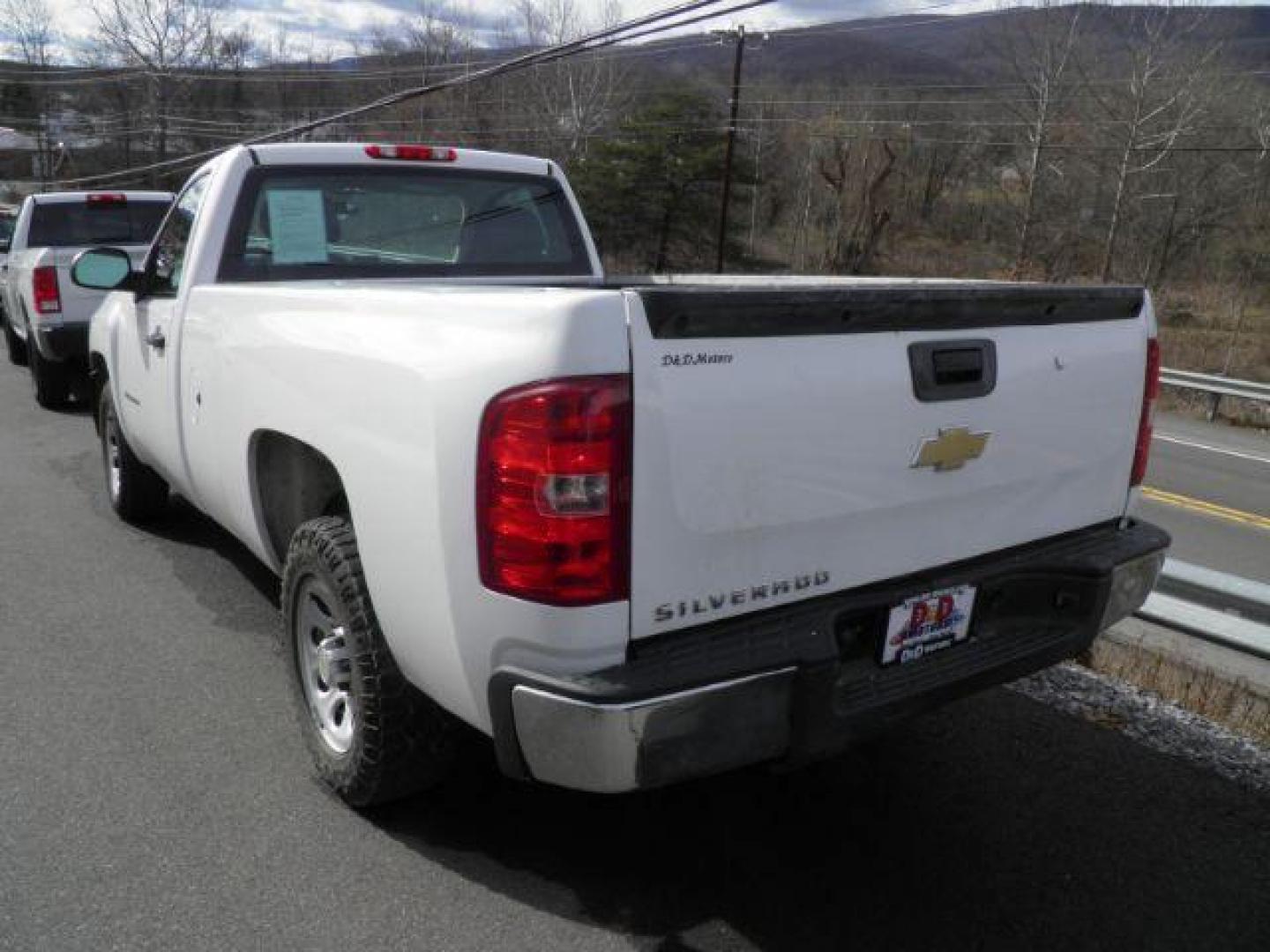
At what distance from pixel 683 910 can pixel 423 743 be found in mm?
830

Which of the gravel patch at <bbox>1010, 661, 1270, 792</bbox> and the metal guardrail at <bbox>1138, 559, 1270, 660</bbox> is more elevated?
the metal guardrail at <bbox>1138, 559, 1270, 660</bbox>

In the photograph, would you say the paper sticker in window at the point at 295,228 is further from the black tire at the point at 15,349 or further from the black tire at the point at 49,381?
the black tire at the point at 15,349

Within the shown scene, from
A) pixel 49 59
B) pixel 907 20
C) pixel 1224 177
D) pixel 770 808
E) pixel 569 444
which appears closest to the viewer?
pixel 569 444

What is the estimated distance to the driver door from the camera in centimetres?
416

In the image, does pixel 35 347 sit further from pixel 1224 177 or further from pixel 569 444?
pixel 1224 177

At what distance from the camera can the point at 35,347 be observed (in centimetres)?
958

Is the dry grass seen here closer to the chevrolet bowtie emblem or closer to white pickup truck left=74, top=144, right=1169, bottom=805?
white pickup truck left=74, top=144, right=1169, bottom=805

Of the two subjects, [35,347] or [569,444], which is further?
[35,347]

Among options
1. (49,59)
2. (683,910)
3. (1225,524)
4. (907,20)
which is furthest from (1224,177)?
(49,59)

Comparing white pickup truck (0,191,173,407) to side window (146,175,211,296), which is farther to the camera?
white pickup truck (0,191,173,407)

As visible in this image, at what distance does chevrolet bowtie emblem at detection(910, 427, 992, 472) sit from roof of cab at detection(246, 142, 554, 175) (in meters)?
2.69

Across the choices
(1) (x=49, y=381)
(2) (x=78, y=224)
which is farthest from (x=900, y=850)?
(2) (x=78, y=224)

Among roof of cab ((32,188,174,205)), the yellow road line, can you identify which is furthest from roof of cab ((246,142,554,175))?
the yellow road line

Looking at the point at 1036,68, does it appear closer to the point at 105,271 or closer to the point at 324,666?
the point at 105,271
